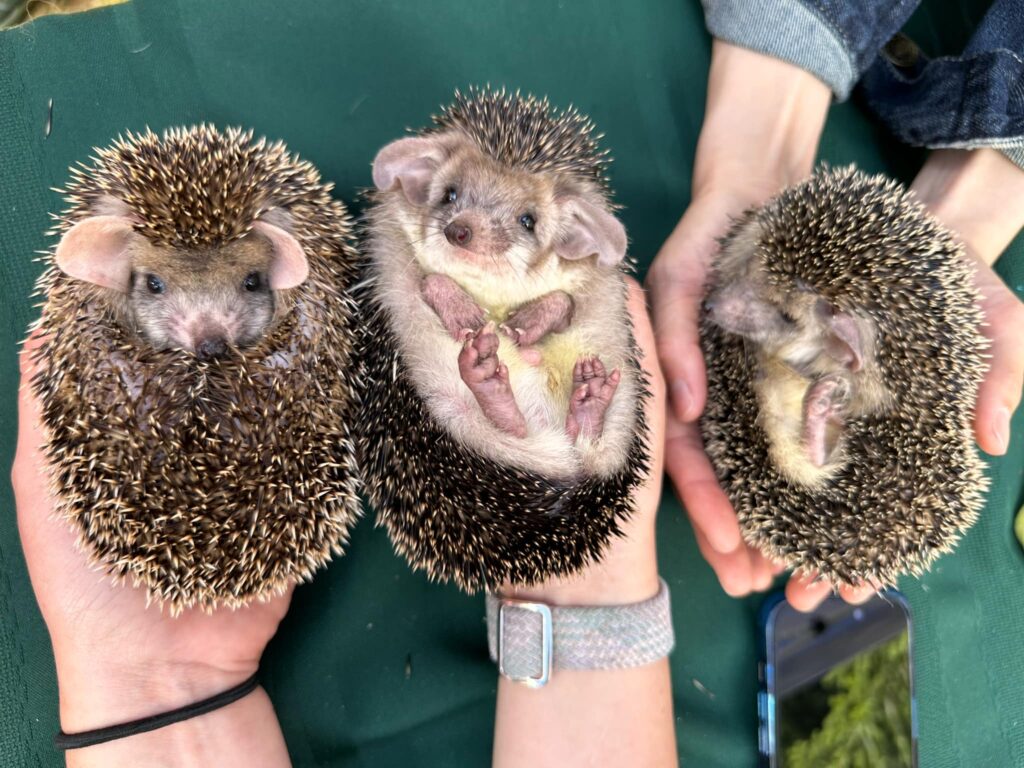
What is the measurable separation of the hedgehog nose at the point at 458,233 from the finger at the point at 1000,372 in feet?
7.17

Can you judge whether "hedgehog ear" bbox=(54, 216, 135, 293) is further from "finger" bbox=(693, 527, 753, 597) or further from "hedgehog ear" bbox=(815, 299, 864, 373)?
"finger" bbox=(693, 527, 753, 597)

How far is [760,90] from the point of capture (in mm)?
3367

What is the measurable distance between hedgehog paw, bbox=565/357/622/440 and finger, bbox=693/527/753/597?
3.39ft

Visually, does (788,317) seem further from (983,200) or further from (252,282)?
(252,282)

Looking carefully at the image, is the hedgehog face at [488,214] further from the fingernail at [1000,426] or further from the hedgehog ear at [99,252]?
the fingernail at [1000,426]

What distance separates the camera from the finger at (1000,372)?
2.65 meters

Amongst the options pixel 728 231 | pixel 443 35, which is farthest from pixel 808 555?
pixel 443 35

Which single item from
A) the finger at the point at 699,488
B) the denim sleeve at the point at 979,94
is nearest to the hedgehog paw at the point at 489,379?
the finger at the point at 699,488

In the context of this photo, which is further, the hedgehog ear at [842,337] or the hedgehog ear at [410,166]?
the hedgehog ear at [842,337]

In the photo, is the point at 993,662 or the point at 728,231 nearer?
the point at 728,231

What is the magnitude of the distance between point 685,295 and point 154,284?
216cm

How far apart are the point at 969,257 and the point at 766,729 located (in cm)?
243

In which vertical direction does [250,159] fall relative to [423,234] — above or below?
above

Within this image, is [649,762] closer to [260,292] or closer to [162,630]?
[162,630]
